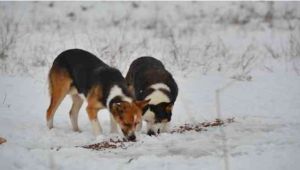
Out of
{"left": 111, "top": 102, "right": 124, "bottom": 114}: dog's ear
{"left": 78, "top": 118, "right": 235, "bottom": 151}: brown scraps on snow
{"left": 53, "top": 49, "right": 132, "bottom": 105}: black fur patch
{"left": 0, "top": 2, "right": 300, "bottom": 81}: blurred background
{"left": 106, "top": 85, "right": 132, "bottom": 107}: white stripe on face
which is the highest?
{"left": 0, "top": 2, "right": 300, "bottom": 81}: blurred background

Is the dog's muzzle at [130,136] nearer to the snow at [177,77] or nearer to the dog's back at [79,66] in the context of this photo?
the snow at [177,77]

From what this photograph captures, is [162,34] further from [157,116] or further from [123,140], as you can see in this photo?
[123,140]

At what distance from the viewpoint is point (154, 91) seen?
861cm

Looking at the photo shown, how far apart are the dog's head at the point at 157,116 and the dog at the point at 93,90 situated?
1.40ft

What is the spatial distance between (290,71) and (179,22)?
786 centimetres

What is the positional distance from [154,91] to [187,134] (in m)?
1.53

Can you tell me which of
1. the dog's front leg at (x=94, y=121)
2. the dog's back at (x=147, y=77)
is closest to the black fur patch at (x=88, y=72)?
the dog's front leg at (x=94, y=121)

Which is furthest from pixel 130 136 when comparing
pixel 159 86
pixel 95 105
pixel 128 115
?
pixel 159 86

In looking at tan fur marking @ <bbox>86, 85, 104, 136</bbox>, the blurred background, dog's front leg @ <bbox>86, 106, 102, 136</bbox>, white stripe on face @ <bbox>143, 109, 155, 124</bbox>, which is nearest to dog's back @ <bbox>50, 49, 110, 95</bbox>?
tan fur marking @ <bbox>86, 85, 104, 136</bbox>

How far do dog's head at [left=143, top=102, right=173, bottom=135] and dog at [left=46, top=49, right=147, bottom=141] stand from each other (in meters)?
0.43

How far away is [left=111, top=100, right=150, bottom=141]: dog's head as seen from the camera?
288 inches

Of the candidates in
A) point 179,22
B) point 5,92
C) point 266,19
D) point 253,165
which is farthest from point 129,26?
point 253,165

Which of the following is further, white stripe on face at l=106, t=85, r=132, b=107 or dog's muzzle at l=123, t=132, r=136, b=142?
white stripe on face at l=106, t=85, r=132, b=107

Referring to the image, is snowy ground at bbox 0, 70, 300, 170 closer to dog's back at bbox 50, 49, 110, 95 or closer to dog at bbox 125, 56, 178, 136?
dog at bbox 125, 56, 178, 136
